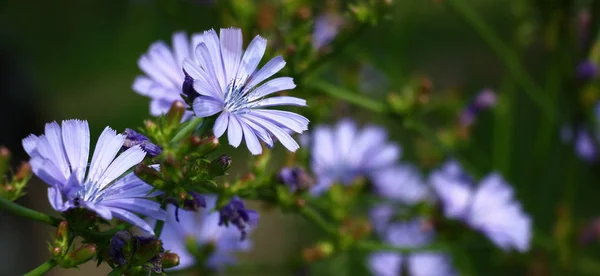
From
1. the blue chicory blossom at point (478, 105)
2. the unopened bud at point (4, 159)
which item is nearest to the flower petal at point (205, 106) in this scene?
the unopened bud at point (4, 159)

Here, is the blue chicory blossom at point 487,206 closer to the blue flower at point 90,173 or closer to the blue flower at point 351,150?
the blue flower at point 351,150

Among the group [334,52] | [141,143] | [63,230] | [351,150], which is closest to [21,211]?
[63,230]

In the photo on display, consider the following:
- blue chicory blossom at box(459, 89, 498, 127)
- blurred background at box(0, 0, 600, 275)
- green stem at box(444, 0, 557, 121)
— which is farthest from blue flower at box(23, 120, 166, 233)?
blue chicory blossom at box(459, 89, 498, 127)

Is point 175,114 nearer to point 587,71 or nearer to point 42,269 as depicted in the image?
point 42,269

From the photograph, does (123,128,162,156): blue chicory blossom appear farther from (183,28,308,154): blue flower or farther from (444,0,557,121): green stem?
(444,0,557,121): green stem

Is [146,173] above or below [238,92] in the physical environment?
below
